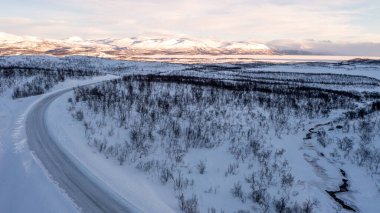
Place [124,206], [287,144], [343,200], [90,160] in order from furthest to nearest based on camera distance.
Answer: [287,144]
[90,160]
[343,200]
[124,206]

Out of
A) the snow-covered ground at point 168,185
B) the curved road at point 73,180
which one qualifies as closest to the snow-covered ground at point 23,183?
→ the snow-covered ground at point 168,185

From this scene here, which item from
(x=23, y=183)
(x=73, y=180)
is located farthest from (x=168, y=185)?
(x=23, y=183)

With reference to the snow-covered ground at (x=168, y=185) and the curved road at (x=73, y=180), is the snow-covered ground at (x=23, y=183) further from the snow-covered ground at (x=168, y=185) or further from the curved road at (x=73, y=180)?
the curved road at (x=73, y=180)

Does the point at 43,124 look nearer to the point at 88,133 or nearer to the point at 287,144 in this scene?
the point at 88,133

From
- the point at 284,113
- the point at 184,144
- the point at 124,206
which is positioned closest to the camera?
the point at 124,206

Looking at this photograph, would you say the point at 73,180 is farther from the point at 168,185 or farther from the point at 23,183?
the point at 168,185

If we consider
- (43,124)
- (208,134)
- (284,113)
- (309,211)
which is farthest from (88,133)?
(284,113)

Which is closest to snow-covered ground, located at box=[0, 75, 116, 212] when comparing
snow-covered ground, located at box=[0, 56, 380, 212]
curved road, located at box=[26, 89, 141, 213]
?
snow-covered ground, located at box=[0, 56, 380, 212]

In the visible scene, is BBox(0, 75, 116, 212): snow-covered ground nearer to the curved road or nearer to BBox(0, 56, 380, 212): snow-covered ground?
BBox(0, 56, 380, 212): snow-covered ground
